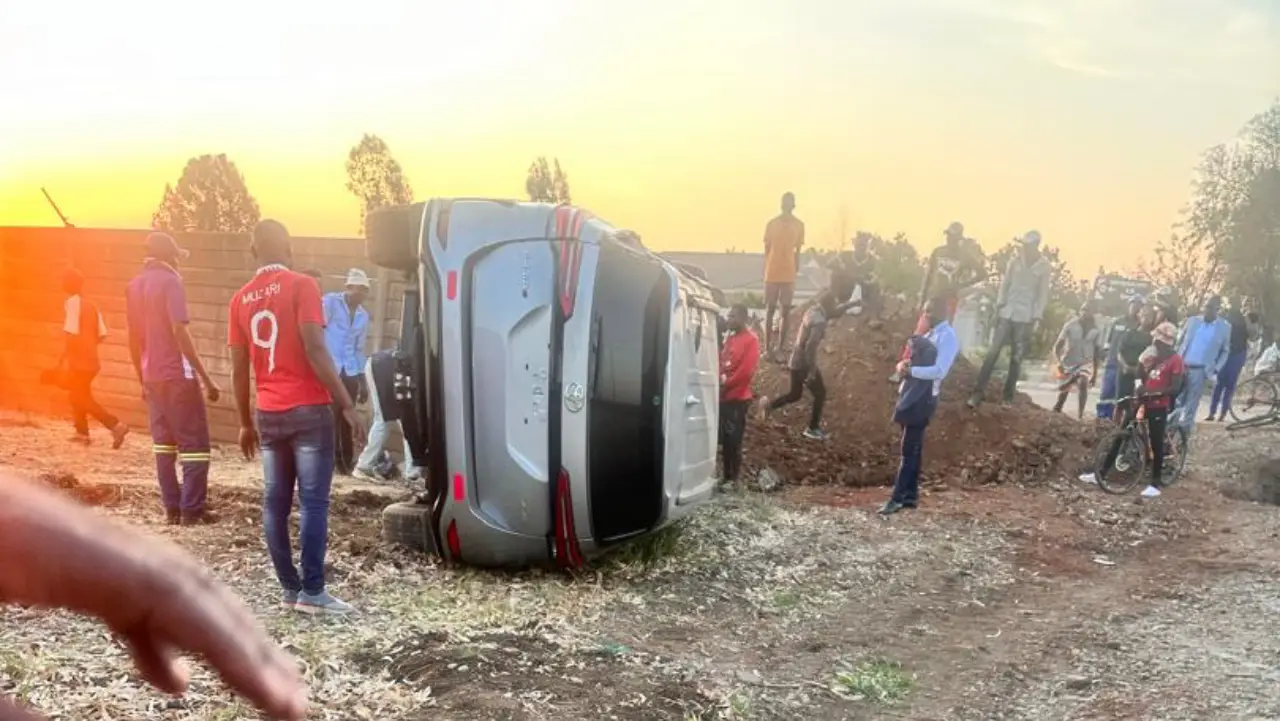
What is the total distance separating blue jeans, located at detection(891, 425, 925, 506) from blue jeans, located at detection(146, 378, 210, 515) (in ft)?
16.9

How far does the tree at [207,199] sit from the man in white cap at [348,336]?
30716mm

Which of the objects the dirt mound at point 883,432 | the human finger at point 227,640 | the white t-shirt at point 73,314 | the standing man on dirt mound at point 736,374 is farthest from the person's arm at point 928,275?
the human finger at point 227,640

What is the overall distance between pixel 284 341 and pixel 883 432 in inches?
Result: 325

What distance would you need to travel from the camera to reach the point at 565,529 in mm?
4719

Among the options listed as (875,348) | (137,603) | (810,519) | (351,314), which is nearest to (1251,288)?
(875,348)

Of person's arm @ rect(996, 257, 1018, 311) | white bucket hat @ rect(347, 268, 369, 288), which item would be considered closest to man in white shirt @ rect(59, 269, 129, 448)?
white bucket hat @ rect(347, 268, 369, 288)

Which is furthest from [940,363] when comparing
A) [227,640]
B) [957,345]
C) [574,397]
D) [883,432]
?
[227,640]

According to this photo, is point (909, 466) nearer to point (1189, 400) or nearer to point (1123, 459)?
point (1123, 459)

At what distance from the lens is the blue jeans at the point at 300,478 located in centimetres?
402

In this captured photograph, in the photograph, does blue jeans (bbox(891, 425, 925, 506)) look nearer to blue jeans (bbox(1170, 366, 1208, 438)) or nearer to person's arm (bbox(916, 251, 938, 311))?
person's arm (bbox(916, 251, 938, 311))

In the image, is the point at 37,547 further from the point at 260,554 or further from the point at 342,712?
the point at 260,554

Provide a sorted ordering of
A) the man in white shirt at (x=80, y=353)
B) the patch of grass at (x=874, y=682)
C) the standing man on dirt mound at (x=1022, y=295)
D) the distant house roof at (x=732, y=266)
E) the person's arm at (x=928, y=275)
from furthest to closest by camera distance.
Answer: the distant house roof at (x=732, y=266) → the person's arm at (x=928, y=275) → the standing man on dirt mound at (x=1022, y=295) → the man in white shirt at (x=80, y=353) → the patch of grass at (x=874, y=682)

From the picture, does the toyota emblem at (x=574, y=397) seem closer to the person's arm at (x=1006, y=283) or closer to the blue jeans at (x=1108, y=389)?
the person's arm at (x=1006, y=283)

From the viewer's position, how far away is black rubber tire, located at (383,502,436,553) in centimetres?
491
